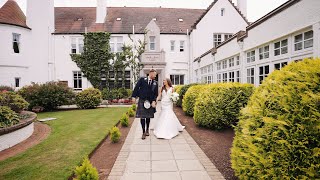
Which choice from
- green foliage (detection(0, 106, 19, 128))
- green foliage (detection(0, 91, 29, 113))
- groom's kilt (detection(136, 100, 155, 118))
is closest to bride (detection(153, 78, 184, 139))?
groom's kilt (detection(136, 100, 155, 118))

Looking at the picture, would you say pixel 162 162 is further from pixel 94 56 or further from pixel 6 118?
pixel 94 56

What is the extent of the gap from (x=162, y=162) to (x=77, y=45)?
24202mm

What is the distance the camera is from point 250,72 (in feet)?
36.0

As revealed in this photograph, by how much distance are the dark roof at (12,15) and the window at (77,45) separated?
489 cm

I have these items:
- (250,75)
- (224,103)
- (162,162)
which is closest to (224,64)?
(250,75)

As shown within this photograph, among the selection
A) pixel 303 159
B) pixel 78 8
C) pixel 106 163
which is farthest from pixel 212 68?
pixel 78 8

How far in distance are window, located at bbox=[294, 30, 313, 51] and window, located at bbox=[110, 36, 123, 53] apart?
856 inches

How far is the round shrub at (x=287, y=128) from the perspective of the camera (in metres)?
2.51

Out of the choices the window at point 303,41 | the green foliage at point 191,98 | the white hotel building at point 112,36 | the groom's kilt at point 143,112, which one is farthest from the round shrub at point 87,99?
the window at point 303,41

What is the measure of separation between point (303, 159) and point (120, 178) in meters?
3.20

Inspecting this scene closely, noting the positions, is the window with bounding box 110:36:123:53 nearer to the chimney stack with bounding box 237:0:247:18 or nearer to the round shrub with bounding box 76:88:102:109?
the round shrub with bounding box 76:88:102:109

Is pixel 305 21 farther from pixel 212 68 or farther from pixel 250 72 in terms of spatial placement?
pixel 212 68

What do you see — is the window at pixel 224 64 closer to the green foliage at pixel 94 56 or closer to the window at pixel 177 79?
the window at pixel 177 79

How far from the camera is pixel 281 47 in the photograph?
319 inches
